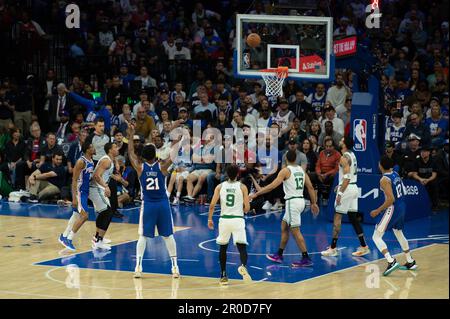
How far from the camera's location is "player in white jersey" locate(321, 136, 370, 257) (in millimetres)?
15672

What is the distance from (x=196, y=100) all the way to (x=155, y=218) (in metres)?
Answer: 9.85

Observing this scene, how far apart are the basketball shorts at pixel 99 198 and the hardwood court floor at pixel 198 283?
1.07 m

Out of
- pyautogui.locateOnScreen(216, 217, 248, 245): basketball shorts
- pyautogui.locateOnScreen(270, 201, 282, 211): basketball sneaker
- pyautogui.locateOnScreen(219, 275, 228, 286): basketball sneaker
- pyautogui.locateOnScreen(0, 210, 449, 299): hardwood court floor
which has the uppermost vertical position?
pyautogui.locateOnScreen(216, 217, 248, 245): basketball shorts

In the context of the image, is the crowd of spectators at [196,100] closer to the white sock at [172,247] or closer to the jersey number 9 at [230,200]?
the white sock at [172,247]

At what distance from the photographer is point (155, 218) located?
13.7 m

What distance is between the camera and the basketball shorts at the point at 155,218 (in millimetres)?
13656

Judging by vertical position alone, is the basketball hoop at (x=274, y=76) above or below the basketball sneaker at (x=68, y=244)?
above

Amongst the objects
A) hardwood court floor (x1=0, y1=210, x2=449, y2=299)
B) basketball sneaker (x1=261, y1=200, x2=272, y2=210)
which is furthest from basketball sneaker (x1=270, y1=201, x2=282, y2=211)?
hardwood court floor (x1=0, y1=210, x2=449, y2=299)

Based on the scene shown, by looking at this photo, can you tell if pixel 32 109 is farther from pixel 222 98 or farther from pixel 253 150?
pixel 253 150

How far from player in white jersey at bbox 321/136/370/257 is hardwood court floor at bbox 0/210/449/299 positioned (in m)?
0.64

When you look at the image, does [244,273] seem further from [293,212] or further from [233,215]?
[293,212]

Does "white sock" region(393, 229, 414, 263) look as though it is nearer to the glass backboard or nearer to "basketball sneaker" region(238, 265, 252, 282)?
"basketball sneaker" region(238, 265, 252, 282)

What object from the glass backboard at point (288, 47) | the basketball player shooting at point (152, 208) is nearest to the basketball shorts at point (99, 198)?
the basketball player shooting at point (152, 208)
